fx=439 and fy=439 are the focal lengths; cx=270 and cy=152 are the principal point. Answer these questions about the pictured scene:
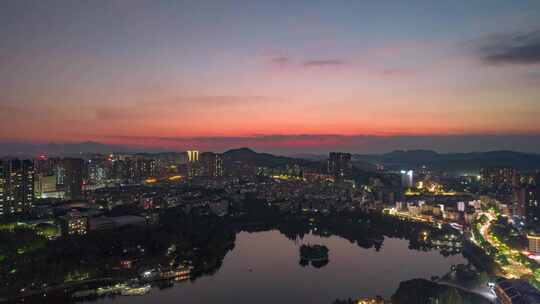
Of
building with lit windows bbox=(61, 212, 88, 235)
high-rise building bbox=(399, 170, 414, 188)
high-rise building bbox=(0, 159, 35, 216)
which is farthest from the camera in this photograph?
high-rise building bbox=(399, 170, 414, 188)

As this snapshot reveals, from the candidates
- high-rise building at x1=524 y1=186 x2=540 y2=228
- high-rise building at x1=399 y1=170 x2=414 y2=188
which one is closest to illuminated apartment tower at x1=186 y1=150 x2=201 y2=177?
high-rise building at x1=399 y1=170 x2=414 y2=188

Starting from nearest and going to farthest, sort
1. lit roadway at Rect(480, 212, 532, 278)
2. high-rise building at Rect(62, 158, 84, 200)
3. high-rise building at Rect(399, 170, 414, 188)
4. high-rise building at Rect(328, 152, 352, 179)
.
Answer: lit roadway at Rect(480, 212, 532, 278) < high-rise building at Rect(62, 158, 84, 200) < high-rise building at Rect(399, 170, 414, 188) < high-rise building at Rect(328, 152, 352, 179)

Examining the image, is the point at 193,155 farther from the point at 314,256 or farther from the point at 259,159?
the point at 314,256

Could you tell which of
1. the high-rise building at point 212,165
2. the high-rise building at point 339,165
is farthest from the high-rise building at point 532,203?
the high-rise building at point 212,165

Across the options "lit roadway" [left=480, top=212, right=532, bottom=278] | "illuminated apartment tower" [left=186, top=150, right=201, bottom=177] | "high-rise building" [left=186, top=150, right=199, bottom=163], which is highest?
"high-rise building" [left=186, top=150, right=199, bottom=163]

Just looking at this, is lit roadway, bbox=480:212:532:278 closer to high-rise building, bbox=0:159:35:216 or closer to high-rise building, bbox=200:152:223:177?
high-rise building, bbox=0:159:35:216

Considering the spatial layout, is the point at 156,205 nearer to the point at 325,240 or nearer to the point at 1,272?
the point at 325,240

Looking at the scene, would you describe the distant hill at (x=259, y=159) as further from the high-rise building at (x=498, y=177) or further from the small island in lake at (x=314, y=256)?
the small island in lake at (x=314, y=256)
